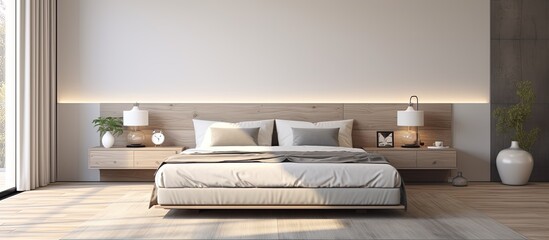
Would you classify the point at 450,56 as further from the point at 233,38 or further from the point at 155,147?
the point at 155,147

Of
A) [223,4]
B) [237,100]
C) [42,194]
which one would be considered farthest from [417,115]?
[42,194]

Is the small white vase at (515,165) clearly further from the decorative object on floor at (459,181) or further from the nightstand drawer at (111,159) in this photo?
the nightstand drawer at (111,159)

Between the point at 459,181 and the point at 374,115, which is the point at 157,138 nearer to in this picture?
the point at 374,115

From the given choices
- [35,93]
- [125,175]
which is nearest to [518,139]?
[125,175]

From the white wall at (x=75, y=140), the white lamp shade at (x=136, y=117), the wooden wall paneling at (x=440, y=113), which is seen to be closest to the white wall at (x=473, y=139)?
the wooden wall paneling at (x=440, y=113)

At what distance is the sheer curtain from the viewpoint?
6.11m

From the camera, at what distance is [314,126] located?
6.76 meters

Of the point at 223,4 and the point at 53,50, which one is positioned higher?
the point at 223,4

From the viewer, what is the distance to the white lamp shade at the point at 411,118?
664 centimetres

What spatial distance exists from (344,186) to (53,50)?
13.3 feet

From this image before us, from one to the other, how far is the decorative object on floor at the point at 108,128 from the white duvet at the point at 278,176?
6.97 feet

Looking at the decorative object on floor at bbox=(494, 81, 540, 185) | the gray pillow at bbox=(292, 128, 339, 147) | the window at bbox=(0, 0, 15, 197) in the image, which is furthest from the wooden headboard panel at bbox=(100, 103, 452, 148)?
the window at bbox=(0, 0, 15, 197)

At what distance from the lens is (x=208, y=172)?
4797 mm

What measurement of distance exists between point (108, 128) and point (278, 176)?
2.83 m
